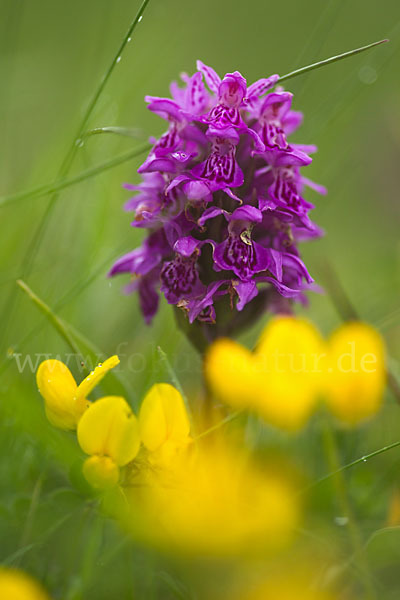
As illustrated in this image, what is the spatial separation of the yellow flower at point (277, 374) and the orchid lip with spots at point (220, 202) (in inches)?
4.4

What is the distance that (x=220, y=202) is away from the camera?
0.95 m

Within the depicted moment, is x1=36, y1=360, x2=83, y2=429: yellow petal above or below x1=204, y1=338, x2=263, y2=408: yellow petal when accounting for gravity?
above

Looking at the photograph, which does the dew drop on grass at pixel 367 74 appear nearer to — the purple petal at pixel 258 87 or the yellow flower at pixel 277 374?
the purple petal at pixel 258 87

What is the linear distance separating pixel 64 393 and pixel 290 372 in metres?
0.27

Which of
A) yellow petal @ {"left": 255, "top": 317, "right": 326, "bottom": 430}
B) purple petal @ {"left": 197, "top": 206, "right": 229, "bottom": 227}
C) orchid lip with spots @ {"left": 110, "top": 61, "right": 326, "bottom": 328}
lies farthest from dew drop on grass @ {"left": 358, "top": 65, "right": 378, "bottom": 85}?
yellow petal @ {"left": 255, "top": 317, "right": 326, "bottom": 430}

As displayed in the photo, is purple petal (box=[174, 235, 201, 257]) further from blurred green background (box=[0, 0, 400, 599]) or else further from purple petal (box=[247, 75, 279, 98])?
purple petal (box=[247, 75, 279, 98])

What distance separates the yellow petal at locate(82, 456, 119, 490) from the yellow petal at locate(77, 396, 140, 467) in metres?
0.02

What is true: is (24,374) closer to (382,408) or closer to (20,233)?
(20,233)

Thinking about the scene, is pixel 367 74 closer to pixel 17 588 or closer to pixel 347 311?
pixel 347 311

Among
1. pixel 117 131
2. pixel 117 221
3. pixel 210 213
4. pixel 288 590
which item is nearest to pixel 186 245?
pixel 210 213

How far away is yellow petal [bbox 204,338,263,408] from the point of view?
75 cm

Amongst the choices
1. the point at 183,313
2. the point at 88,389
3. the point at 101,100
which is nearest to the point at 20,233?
the point at 101,100

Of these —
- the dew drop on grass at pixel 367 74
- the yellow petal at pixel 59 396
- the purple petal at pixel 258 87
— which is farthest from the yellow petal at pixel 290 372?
the dew drop on grass at pixel 367 74

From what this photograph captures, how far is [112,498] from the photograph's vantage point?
27.7 inches
